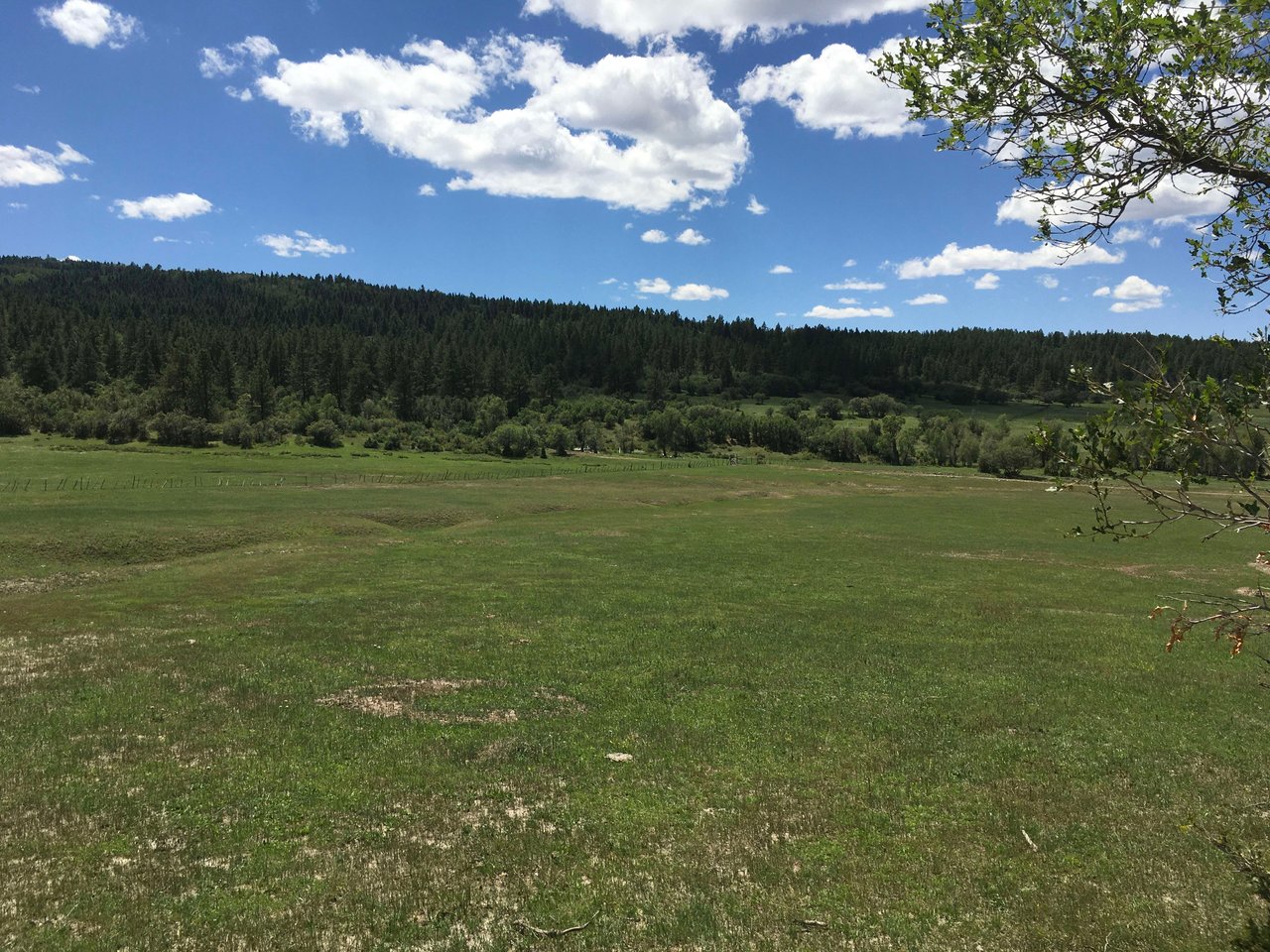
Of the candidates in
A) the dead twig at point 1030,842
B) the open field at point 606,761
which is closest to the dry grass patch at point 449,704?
the open field at point 606,761

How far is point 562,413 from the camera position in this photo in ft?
654

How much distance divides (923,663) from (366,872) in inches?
770

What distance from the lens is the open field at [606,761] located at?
403 inches

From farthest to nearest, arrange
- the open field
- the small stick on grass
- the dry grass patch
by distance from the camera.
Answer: the dry grass patch
the open field
the small stick on grass

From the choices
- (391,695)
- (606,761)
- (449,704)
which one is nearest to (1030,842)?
(606,761)

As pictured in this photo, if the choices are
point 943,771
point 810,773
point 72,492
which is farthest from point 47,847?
point 72,492

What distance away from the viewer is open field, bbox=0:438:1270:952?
1023cm

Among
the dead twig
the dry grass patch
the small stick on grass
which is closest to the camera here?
the small stick on grass

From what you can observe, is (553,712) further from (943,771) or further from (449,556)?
(449,556)

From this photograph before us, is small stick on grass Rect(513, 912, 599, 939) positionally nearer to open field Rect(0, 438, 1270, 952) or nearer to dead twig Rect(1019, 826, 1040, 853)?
open field Rect(0, 438, 1270, 952)

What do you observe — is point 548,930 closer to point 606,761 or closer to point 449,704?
point 606,761

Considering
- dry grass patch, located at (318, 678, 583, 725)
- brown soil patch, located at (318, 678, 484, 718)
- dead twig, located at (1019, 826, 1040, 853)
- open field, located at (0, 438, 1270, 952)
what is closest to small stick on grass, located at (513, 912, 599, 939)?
open field, located at (0, 438, 1270, 952)

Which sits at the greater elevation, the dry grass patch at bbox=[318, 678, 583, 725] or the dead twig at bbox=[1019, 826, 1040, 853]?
the dead twig at bbox=[1019, 826, 1040, 853]

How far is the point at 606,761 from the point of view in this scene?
625 inches
